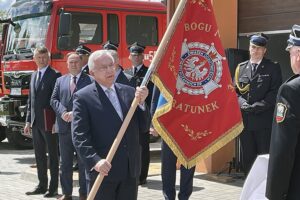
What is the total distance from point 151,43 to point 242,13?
4042 millimetres

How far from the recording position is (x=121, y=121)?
434cm

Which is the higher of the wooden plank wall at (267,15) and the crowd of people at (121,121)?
the wooden plank wall at (267,15)

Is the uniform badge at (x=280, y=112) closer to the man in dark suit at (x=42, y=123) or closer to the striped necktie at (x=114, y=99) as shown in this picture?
the striped necktie at (x=114, y=99)

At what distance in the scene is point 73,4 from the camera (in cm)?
1130

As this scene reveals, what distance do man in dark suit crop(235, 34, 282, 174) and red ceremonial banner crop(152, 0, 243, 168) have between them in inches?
38.3

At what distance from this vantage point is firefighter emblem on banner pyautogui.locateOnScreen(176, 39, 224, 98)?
18.6 feet

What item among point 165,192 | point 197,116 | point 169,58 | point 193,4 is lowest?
point 165,192

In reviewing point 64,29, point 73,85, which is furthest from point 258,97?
point 64,29

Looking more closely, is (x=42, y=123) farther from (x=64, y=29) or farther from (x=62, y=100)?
(x=64, y=29)

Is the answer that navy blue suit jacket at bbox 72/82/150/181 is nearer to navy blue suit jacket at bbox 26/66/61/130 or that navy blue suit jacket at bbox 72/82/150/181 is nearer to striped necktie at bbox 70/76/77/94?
striped necktie at bbox 70/76/77/94

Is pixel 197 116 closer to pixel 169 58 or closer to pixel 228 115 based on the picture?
pixel 228 115

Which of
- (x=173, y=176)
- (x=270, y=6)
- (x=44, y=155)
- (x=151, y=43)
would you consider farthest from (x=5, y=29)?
(x=173, y=176)

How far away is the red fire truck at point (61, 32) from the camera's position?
36.3 feet

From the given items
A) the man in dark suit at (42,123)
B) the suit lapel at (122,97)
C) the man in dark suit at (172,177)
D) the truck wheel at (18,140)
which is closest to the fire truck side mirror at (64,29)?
the truck wheel at (18,140)
